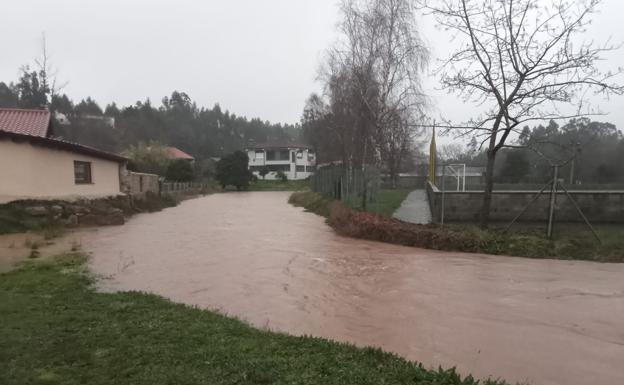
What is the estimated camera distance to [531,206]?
49.4ft

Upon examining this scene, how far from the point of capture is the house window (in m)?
20.7

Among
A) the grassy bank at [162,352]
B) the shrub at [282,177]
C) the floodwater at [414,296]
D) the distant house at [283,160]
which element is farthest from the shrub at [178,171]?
the grassy bank at [162,352]

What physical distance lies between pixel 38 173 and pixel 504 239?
1681cm

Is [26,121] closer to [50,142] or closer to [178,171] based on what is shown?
[50,142]

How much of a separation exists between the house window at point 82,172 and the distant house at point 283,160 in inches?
2521

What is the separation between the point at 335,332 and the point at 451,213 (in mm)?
10428

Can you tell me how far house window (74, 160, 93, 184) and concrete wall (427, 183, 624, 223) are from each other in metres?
15.6

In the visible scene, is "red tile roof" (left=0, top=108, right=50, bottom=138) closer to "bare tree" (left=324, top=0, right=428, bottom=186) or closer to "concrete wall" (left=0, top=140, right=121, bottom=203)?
"concrete wall" (left=0, top=140, right=121, bottom=203)

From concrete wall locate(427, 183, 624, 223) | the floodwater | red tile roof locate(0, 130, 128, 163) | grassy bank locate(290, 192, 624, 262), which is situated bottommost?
the floodwater

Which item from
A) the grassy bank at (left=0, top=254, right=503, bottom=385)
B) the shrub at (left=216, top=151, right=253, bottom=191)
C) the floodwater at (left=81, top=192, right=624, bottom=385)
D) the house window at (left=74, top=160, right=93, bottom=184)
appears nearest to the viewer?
the grassy bank at (left=0, top=254, right=503, bottom=385)

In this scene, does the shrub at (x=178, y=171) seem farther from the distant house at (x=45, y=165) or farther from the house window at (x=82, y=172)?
the house window at (x=82, y=172)

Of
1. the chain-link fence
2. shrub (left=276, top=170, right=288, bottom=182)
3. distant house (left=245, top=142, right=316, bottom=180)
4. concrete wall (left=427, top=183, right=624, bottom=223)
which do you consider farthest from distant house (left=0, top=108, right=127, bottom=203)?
distant house (left=245, top=142, right=316, bottom=180)

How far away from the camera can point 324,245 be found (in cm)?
1391

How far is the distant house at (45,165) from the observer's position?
55.1 ft
